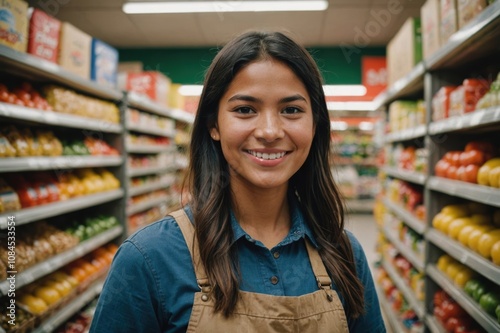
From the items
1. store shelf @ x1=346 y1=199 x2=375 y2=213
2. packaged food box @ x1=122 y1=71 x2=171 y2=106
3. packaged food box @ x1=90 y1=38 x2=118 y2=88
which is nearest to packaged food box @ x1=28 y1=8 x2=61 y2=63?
packaged food box @ x1=90 y1=38 x2=118 y2=88

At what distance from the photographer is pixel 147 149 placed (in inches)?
220

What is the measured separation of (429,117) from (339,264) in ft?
6.67

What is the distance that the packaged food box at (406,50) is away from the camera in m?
3.36

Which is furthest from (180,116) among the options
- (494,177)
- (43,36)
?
(494,177)

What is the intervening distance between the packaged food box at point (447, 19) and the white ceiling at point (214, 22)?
3.91 metres

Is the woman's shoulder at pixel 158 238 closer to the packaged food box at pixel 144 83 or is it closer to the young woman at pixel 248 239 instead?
the young woman at pixel 248 239

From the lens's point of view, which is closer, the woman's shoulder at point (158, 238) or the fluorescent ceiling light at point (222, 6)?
the woman's shoulder at point (158, 238)

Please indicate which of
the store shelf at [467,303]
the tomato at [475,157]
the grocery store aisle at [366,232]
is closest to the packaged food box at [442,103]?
the tomato at [475,157]

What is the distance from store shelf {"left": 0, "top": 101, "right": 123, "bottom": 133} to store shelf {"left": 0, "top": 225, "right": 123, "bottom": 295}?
1029mm

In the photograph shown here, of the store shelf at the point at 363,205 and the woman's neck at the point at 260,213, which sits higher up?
the woman's neck at the point at 260,213

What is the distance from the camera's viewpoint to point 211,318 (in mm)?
1066

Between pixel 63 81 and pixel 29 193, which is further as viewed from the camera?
pixel 63 81

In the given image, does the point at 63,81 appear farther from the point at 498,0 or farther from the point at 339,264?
the point at 498,0

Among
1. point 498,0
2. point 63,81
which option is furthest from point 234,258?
point 63,81
